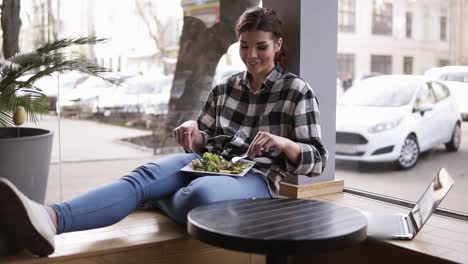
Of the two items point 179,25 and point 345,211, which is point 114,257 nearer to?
point 345,211

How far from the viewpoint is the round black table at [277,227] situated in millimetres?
1484

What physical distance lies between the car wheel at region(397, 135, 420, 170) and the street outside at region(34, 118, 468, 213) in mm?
31

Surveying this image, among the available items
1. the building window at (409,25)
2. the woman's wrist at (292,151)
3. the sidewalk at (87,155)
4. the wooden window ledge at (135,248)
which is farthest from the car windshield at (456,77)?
the sidewalk at (87,155)

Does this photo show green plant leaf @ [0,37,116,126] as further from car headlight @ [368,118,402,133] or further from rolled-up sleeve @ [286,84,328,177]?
car headlight @ [368,118,402,133]

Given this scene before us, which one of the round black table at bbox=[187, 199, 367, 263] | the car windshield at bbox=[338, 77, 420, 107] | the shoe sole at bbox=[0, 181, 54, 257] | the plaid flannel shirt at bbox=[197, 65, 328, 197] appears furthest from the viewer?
the car windshield at bbox=[338, 77, 420, 107]

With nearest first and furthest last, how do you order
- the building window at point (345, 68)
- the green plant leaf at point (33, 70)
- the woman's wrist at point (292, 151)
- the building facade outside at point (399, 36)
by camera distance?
the woman's wrist at point (292, 151) < the green plant leaf at point (33, 70) < the building facade outside at point (399, 36) < the building window at point (345, 68)

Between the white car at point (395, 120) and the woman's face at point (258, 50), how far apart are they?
98cm

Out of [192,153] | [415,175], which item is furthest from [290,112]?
[415,175]

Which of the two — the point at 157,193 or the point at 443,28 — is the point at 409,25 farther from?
the point at 157,193

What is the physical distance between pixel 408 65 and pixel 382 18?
331mm

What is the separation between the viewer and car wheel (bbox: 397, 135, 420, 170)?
304 cm

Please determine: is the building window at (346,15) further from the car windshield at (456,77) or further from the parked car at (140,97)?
the parked car at (140,97)

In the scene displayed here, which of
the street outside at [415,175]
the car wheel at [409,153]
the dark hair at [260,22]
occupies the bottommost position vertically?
the street outside at [415,175]

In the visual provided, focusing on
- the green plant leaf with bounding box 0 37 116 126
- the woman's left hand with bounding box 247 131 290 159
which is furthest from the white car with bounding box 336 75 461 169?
the green plant leaf with bounding box 0 37 116 126
